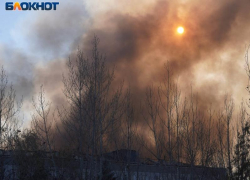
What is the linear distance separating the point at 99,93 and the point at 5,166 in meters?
14.5

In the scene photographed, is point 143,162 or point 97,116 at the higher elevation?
point 97,116

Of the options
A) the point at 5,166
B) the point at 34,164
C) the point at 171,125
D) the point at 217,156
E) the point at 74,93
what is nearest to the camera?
the point at 74,93

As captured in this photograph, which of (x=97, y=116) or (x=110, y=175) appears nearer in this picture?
(x=97, y=116)

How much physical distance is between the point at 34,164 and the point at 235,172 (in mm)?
14616

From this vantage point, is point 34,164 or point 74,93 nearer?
point 74,93

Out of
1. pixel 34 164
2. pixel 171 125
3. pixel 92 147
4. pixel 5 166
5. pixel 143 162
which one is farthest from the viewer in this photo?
pixel 143 162

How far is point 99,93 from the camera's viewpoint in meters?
19.2

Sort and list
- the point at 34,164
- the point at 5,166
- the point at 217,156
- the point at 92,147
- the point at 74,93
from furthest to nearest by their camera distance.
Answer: the point at 5,166, the point at 34,164, the point at 217,156, the point at 74,93, the point at 92,147

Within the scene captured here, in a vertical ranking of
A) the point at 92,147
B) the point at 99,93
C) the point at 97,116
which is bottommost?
the point at 92,147

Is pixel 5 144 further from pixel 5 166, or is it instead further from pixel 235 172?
pixel 235 172

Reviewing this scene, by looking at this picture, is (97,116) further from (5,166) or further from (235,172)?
(5,166)

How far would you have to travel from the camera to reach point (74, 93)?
19.4 m

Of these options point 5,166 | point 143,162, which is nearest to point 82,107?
point 5,166

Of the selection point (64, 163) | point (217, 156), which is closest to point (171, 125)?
point (217, 156)
